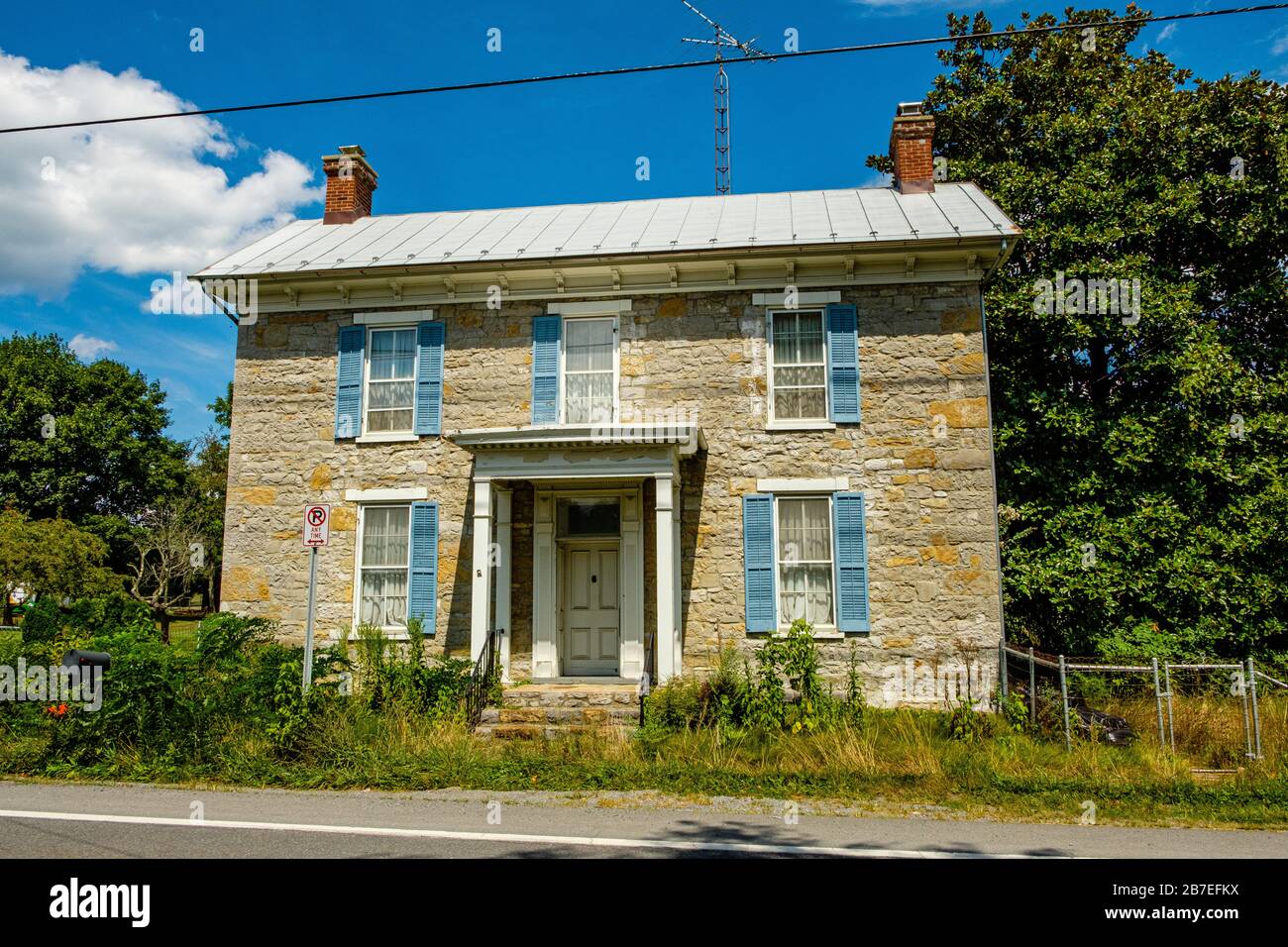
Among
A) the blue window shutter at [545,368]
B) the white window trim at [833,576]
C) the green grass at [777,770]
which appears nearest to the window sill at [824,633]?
the white window trim at [833,576]

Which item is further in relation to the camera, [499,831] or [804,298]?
[804,298]

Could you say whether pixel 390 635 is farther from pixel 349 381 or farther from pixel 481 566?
pixel 349 381

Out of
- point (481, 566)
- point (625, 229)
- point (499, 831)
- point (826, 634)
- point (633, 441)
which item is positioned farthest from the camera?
point (625, 229)

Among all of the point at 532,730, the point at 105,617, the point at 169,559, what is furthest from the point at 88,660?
the point at 169,559

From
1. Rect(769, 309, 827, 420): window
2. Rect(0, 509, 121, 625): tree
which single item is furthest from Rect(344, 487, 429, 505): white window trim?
Rect(0, 509, 121, 625): tree

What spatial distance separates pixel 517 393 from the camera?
1302cm

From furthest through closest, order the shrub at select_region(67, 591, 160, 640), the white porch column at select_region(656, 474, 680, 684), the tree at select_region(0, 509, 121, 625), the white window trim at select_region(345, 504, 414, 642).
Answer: the tree at select_region(0, 509, 121, 625) < the white window trim at select_region(345, 504, 414, 642) < the shrub at select_region(67, 591, 160, 640) < the white porch column at select_region(656, 474, 680, 684)

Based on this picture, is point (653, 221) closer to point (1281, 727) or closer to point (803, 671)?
point (803, 671)

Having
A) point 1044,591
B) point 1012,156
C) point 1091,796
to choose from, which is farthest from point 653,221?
point 1091,796

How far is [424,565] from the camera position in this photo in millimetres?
12688

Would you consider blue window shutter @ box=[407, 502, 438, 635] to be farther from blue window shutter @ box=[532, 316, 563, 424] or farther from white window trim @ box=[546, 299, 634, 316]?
white window trim @ box=[546, 299, 634, 316]

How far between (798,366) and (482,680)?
624 cm

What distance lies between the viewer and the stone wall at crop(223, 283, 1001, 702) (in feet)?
39.2

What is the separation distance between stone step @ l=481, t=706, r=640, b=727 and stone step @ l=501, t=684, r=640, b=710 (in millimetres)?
91
